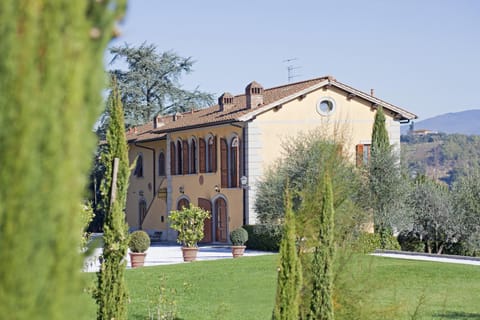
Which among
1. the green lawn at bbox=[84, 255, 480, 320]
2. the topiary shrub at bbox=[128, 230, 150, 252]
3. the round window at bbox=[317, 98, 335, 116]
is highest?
the round window at bbox=[317, 98, 335, 116]

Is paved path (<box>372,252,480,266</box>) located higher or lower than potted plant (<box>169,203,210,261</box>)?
lower

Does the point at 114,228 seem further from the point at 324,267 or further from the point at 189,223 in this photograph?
the point at 189,223

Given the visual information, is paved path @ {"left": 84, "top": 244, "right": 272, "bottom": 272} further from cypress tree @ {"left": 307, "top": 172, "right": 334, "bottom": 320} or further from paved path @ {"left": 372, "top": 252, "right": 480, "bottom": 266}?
cypress tree @ {"left": 307, "top": 172, "right": 334, "bottom": 320}

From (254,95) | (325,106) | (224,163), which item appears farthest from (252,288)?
(224,163)

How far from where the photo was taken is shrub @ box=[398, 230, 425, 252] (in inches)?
1057

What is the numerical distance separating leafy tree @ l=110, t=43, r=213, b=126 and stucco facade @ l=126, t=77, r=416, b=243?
8419mm

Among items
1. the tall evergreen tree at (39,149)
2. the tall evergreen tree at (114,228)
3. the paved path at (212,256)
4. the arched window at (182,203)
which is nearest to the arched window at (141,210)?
the arched window at (182,203)

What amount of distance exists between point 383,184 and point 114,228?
20.4 meters

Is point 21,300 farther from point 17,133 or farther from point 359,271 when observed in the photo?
point 359,271

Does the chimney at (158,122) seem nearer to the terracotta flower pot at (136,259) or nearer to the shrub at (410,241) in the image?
the shrub at (410,241)

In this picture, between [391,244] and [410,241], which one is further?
[410,241]

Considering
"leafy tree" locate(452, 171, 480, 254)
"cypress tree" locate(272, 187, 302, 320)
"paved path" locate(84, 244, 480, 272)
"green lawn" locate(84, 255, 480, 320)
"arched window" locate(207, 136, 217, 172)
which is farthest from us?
"arched window" locate(207, 136, 217, 172)

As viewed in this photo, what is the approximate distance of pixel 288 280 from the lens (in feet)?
20.8

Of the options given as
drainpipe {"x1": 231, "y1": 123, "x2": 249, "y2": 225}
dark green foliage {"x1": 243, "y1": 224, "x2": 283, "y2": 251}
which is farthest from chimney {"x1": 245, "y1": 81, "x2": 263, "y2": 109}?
dark green foliage {"x1": 243, "y1": 224, "x2": 283, "y2": 251}
